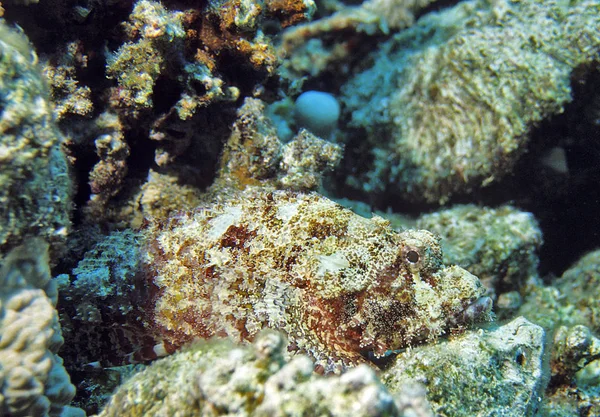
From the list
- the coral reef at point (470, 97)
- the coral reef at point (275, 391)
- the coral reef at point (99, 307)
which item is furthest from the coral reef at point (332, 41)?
the coral reef at point (275, 391)

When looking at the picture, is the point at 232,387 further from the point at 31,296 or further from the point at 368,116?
the point at 368,116

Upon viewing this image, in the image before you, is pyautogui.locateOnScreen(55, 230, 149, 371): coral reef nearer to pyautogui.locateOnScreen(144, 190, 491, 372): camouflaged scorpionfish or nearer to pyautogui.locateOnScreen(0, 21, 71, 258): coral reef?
pyautogui.locateOnScreen(144, 190, 491, 372): camouflaged scorpionfish

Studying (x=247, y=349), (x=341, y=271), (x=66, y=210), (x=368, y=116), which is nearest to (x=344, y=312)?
(x=341, y=271)

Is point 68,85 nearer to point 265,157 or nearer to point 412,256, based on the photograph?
A: point 265,157

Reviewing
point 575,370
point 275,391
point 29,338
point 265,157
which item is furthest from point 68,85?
point 575,370

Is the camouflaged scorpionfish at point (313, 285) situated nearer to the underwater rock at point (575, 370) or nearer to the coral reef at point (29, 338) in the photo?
the coral reef at point (29, 338)

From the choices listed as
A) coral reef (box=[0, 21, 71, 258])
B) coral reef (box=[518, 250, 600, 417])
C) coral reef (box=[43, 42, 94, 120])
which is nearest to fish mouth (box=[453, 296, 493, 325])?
coral reef (box=[518, 250, 600, 417])
